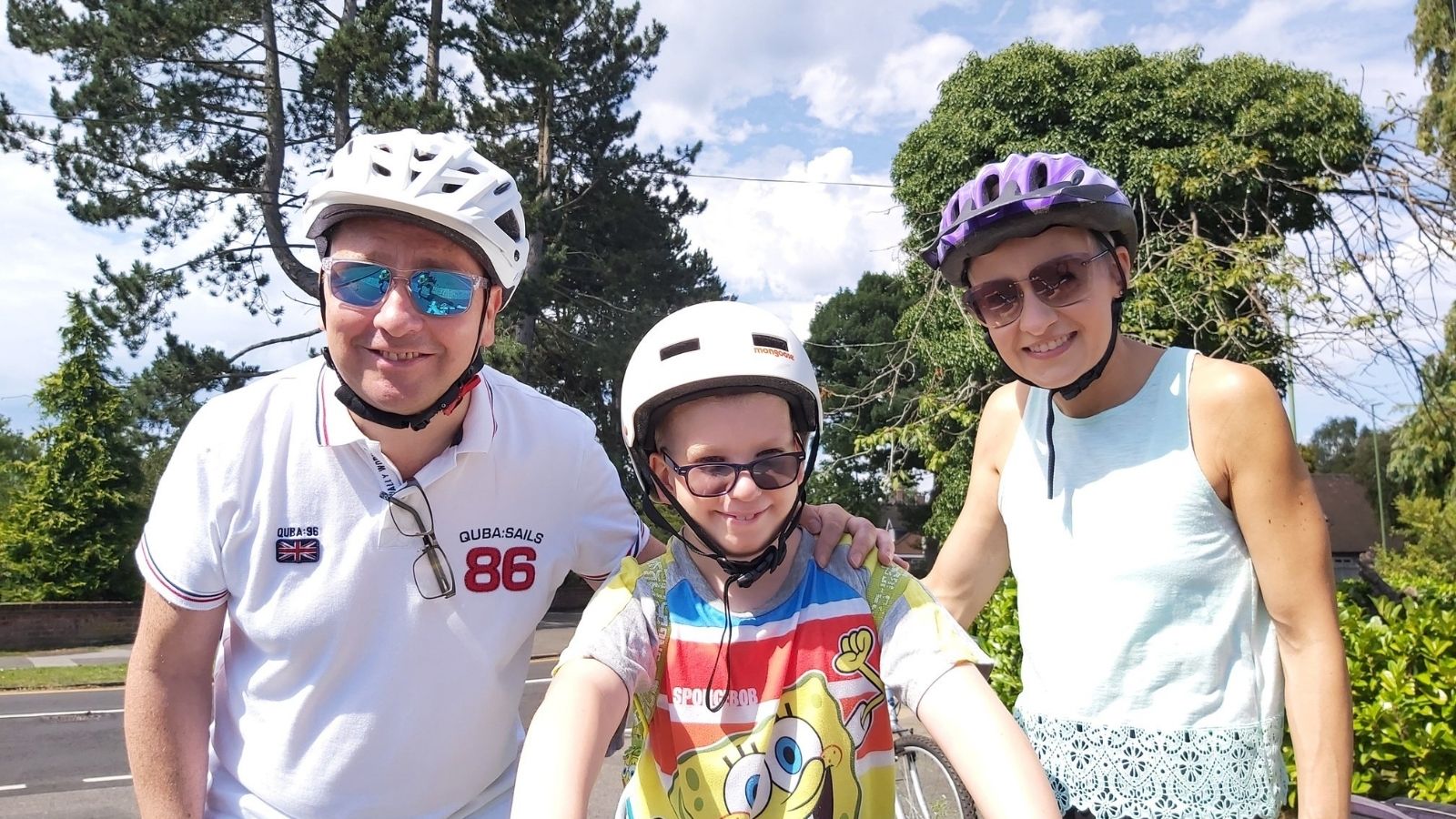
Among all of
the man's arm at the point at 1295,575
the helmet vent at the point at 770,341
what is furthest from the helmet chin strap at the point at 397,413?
the man's arm at the point at 1295,575

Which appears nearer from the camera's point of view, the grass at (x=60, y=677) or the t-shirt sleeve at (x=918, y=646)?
the t-shirt sleeve at (x=918, y=646)

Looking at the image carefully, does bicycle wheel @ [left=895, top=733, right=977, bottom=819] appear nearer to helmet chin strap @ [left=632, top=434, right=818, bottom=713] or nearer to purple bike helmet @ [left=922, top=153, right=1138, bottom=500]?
purple bike helmet @ [left=922, top=153, right=1138, bottom=500]

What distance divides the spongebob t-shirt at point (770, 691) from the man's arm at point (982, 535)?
59 centimetres

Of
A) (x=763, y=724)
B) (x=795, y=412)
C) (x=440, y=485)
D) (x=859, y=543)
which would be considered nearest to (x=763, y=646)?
(x=763, y=724)

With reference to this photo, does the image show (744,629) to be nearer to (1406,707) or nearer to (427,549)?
(427,549)

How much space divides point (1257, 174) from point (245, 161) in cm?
1960

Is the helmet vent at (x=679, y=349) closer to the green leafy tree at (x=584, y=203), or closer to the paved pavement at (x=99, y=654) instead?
the paved pavement at (x=99, y=654)

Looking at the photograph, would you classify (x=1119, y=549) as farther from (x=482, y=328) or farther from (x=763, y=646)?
(x=482, y=328)

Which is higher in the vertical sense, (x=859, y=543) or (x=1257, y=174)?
(x=1257, y=174)

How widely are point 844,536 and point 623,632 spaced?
1.73 feet

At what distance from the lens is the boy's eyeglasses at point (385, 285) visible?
2.20m

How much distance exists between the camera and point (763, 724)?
6.00 feet

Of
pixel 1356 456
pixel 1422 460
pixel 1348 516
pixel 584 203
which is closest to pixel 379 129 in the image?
pixel 584 203

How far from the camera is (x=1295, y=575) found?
1.87 m
